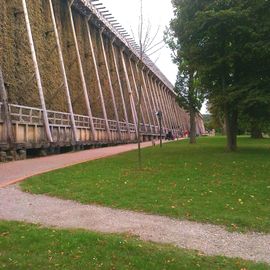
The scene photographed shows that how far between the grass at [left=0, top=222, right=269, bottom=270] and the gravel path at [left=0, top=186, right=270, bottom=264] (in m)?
0.41

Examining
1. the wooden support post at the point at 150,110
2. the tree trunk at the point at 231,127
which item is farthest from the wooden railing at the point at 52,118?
the wooden support post at the point at 150,110

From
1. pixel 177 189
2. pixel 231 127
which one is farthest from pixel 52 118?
pixel 177 189

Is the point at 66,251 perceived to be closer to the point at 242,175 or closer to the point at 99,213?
the point at 99,213

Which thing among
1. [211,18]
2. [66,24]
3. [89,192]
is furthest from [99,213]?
[66,24]

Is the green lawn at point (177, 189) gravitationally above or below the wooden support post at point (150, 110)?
below

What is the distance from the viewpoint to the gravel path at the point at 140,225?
6.29m

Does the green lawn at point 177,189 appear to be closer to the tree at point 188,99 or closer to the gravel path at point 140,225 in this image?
the gravel path at point 140,225

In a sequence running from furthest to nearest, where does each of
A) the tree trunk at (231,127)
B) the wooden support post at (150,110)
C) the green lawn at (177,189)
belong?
the wooden support post at (150,110) < the tree trunk at (231,127) < the green lawn at (177,189)

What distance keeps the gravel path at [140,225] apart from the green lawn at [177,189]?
0.41m

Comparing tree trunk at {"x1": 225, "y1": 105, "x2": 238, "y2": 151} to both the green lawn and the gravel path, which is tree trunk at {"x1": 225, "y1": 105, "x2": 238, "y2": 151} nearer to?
the green lawn

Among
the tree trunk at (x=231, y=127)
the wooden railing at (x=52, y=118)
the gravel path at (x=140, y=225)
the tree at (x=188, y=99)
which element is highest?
the tree at (x=188, y=99)

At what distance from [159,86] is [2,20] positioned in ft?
192

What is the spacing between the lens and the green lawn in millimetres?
8078

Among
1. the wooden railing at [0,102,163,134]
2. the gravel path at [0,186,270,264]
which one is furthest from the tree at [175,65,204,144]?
the gravel path at [0,186,270,264]
